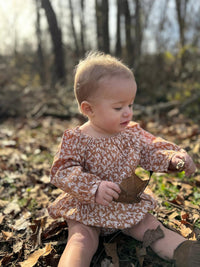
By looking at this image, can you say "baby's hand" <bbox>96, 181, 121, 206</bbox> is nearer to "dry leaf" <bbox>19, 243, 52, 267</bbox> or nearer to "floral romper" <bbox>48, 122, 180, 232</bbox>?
"floral romper" <bbox>48, 122, 180, 232</bbox>

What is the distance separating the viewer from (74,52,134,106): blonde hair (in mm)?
1723

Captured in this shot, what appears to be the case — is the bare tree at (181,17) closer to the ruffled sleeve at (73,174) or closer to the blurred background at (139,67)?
the blurred background at (139,67)

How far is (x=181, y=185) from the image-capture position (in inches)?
100

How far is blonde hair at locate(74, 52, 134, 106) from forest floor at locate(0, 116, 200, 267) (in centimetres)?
95

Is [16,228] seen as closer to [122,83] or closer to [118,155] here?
[118,155]

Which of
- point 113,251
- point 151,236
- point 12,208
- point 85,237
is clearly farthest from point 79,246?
point 12,208

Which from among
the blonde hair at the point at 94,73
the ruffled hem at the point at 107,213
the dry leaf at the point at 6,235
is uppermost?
the blonde hair at the point at 94,73

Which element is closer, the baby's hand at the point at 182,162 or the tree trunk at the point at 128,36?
the baby's hand at the point at 182,162

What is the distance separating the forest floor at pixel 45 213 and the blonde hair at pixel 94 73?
0.95 m

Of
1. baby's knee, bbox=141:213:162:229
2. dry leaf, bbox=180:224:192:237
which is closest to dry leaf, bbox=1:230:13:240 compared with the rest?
baby's knee, bbox=141:213:162:229

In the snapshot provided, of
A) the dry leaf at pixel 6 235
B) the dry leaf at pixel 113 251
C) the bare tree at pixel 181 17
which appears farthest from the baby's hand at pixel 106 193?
the bare tree at pixel 181 17

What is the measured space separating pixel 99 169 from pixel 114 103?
458mm

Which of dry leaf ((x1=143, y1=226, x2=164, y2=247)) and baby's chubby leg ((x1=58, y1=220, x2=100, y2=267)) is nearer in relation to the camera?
baby's chubby leg ((x1=58, y1=220, x2=100, y2=267))

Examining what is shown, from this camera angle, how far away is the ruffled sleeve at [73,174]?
1.60m
